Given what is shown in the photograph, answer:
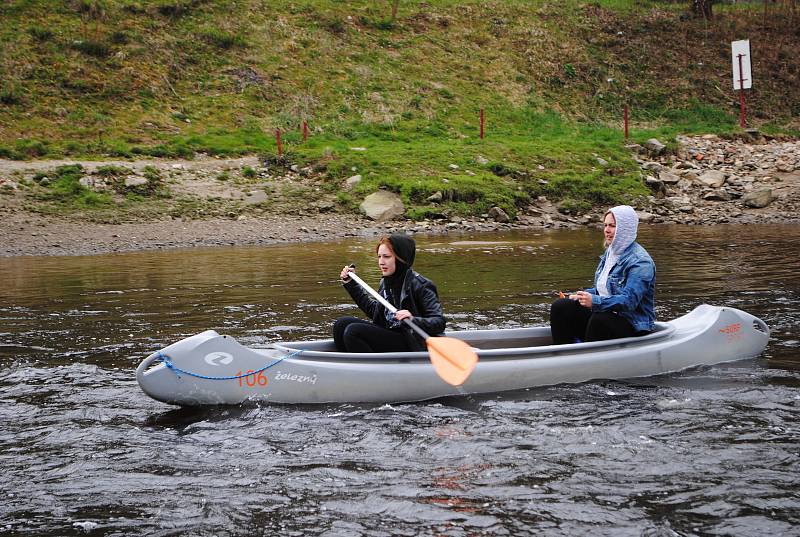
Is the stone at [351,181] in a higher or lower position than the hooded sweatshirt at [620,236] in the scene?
higher

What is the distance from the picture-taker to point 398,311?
21.4 feet

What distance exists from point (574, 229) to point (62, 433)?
1568cm

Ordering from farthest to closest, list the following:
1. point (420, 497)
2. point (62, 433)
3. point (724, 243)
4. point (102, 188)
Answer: point (102, 188), point (724, 243), point (62, 433), point (420, 497)

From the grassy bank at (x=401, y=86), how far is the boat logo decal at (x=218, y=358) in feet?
45.3

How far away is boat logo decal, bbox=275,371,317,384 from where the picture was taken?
6391mm

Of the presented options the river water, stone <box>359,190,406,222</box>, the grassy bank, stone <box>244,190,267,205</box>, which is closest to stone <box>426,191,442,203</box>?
the grassy bank

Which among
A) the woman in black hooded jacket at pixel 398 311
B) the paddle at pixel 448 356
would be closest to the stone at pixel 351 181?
the woman in black hooded jacket at pixel 398 311

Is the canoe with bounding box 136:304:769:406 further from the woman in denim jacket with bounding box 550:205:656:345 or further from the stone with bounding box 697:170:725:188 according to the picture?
the stone with bounding box 697:170:725:188

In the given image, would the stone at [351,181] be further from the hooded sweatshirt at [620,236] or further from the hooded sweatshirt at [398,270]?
the hooded sweatshirt at [398,270]

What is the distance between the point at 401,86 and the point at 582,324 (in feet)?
71.8

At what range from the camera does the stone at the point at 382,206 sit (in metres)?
19.7

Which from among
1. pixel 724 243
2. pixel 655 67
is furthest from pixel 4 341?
pixel 655 67

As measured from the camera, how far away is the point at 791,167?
23.2 metres

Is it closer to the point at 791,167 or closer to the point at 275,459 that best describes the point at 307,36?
the point at 791,167
